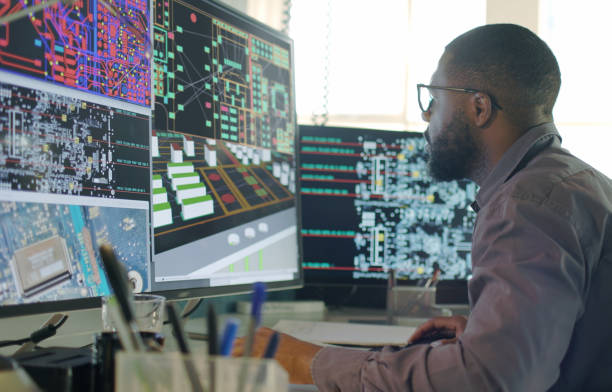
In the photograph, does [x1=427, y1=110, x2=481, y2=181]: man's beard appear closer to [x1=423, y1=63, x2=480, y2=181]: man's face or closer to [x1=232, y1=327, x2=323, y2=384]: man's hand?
[x1=423, y1=63, x2=480, y2=181]: man's face

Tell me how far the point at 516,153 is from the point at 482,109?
0.11 meters

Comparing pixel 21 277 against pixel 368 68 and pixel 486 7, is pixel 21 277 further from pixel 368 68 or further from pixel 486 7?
pixel 486 7

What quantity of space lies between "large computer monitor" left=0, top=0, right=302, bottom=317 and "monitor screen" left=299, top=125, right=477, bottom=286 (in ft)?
1.12

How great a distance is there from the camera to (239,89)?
1.19 m

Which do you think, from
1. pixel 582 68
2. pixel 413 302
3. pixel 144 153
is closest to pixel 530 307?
pixel 144 153

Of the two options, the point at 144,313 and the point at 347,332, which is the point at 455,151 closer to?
the point at 347,332

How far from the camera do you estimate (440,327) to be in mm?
996

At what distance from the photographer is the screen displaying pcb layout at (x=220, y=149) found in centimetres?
96

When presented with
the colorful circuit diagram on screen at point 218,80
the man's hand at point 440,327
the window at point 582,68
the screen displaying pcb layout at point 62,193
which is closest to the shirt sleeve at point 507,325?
the man's hand at point 440,327

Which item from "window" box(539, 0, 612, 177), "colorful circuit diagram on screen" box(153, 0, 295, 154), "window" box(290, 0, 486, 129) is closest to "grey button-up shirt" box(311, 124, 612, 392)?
"colorful circuit diagram on screen" box(153, 0, 295, 154)

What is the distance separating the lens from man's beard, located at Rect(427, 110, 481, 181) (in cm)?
112

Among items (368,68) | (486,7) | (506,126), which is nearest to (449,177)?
(506,126)

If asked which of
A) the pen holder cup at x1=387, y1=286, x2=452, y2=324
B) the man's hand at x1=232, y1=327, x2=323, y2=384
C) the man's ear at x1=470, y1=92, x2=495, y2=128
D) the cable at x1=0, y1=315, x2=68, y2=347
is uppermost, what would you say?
the man's ear at x1=470, y1=92, x2=495, y2=128

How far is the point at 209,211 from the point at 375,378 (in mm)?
459
